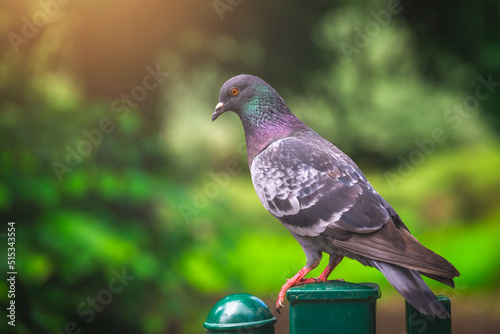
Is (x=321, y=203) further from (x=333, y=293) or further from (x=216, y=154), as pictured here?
(x=216, y=154)

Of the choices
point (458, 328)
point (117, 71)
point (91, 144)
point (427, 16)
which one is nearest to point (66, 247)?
point (91, 144)

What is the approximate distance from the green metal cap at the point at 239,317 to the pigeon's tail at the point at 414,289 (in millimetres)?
534

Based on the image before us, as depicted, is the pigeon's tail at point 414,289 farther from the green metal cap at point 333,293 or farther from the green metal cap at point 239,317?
the green metal cap at point 239,317

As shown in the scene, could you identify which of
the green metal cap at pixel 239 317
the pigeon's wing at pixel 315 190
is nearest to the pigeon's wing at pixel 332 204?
the pigeon's wing at pixel 315 190

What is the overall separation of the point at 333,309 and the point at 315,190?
60cm

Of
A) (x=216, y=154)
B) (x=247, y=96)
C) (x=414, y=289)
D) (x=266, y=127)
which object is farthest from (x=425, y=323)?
(x=216, y=154)

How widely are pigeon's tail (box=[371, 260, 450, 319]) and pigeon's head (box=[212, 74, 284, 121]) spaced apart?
3.44ft

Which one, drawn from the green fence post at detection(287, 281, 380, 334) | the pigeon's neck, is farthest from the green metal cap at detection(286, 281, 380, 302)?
the pigeon's neck

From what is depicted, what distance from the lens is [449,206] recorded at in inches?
256

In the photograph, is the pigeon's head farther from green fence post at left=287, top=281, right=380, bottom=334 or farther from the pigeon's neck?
green fence post at left=287, top=281, right=380, bottom=334

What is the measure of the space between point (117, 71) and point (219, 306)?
3.13 m

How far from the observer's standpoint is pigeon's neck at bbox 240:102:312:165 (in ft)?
8.61

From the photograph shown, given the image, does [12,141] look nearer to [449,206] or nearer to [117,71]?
[117,71]

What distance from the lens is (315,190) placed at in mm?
2336
